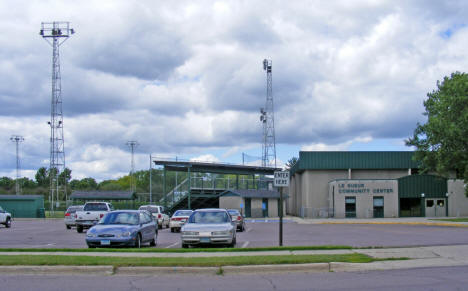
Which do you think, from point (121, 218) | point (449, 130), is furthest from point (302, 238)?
point (449, 130)

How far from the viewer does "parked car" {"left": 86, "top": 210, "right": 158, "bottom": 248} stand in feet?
56.5

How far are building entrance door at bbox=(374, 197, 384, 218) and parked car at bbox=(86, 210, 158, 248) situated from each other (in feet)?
119

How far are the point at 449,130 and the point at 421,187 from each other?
14.2 meters

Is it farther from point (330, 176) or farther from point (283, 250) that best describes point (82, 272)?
point (330, 176)

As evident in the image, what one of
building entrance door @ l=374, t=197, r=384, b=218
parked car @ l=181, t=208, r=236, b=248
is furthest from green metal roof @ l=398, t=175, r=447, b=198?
parked car @ l=181, t=208, r=236, b=248

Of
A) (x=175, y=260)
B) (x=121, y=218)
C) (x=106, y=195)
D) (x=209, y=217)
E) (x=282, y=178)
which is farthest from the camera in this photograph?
(x=106, y=195)

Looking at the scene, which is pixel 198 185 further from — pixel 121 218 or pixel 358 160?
pixel 121 218

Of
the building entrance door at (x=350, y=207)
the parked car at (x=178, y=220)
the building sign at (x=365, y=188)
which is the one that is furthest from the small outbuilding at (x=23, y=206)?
the parked car at (x=178, y=220)

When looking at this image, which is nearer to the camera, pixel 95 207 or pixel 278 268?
pixel 278 268

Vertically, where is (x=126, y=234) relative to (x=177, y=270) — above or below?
above

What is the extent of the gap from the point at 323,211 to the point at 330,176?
4.61 m

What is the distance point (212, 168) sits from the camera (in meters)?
56.2

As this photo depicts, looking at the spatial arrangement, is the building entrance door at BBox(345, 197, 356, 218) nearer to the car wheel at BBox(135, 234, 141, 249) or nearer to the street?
the car wheel at BBox(135, 234, 141, 249)

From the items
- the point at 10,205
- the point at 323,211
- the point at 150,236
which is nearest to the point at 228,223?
the point at 150,236
